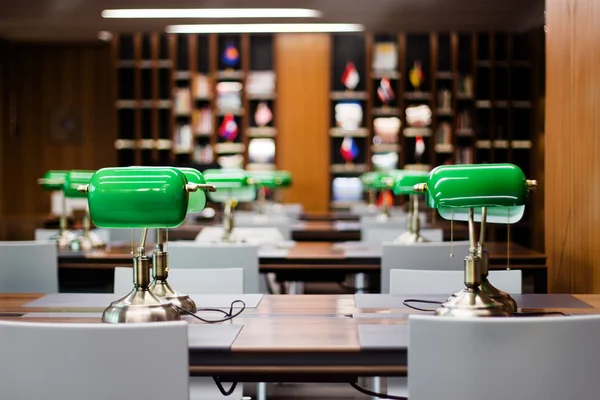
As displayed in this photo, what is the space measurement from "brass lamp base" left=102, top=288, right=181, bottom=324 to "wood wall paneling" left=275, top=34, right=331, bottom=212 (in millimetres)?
8524

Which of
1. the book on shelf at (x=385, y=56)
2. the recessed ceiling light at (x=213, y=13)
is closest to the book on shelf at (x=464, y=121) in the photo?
the book on shelf at (x=385, y=56)

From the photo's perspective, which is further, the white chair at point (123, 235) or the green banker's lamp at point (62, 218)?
the white chair at point (123, 235)

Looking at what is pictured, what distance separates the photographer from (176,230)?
18.9 feet

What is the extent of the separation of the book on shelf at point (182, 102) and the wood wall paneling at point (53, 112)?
6.23 ft

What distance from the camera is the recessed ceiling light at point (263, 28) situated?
10.2m

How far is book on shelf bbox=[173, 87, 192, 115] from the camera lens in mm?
10180

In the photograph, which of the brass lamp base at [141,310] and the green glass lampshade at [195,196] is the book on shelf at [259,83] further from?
the brass lamp base at [141,310]

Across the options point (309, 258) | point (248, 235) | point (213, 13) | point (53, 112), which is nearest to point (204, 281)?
point (309, 258)

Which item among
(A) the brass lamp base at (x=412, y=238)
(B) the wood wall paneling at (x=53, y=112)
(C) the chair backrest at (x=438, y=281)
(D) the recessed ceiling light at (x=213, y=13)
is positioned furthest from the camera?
(B) the wood wall paneling at (x=53, y=112)

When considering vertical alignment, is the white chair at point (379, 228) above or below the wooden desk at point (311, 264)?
above

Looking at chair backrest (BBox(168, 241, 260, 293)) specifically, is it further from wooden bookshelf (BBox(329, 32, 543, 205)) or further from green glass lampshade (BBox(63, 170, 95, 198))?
wooden bookshelf (BBox(329, 32, 543, 205))

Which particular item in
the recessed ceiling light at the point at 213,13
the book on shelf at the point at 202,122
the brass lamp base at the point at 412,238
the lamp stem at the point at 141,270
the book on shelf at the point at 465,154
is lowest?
the brass lamp base at the point at 412,238

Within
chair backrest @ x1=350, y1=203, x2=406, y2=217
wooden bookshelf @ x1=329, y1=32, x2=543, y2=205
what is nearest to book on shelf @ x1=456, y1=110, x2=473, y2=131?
wooden bookshelf @ x1=329, y1=32, x2=543, y2=205

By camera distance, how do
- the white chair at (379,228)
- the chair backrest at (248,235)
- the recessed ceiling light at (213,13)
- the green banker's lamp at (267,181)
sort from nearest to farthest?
the chair backrest at (248,235), the white chair at (379,228), the green banker's lamp at (267,181), the recessed ceiling light at (213,13)
